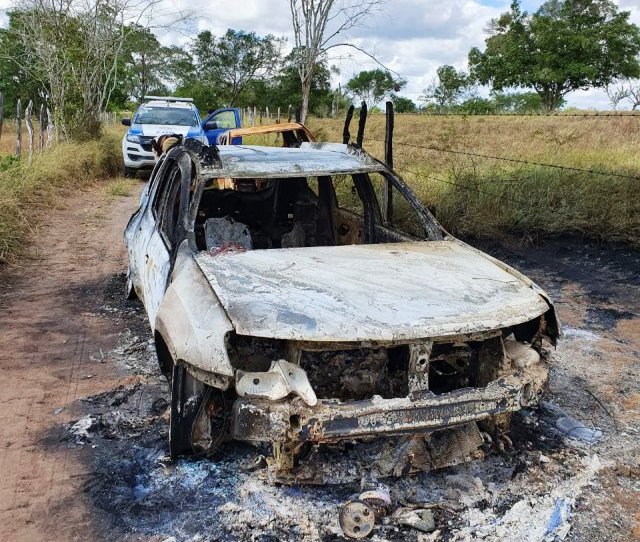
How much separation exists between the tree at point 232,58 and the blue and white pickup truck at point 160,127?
2442cm

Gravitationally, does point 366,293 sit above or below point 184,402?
above

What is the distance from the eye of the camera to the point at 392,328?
9.69 feet

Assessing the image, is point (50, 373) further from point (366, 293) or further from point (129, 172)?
point (129, 172)

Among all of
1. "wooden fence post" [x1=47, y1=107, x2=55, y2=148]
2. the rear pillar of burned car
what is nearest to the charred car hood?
the rear pillar of burned car

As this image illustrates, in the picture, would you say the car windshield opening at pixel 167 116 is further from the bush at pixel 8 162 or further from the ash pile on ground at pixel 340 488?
the ash pile on ground at pixel 340 488

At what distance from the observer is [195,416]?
10.4 ft

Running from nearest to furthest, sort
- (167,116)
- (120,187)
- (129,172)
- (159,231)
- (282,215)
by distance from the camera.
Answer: (159,231)
(282,215)
(120,187)
(167,116)
(129,172)

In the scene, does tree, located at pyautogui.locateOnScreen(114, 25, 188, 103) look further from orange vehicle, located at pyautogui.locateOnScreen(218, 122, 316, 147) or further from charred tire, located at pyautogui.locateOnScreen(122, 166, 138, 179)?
orange vehicle, located at pyautogui.locateOnScreen(218, 122, 316, 147)

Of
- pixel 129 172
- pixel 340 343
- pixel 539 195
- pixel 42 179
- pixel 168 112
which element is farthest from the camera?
pixel 129 172

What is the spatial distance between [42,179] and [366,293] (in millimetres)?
10073

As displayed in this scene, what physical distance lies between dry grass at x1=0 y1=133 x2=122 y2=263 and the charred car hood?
16.1 feet

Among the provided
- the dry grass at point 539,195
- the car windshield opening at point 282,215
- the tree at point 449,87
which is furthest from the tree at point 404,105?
the car windshield opening at point 282,215

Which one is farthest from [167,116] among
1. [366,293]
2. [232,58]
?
[232,58]

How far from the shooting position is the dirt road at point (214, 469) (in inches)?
115
